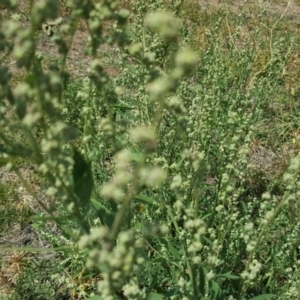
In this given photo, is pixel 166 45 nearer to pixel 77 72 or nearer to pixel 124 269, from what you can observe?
pixel 124 269

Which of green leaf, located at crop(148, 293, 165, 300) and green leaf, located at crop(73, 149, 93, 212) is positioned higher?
green leaf, located at crop(73, 149, 93, 212)

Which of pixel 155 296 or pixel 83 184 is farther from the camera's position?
pixel 155 296

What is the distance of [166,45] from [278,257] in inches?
47.8

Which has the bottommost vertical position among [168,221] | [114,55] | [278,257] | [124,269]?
[124,269]

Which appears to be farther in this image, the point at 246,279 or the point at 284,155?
the point at 284,155

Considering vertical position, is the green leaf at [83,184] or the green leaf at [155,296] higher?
the green leaf at [83,184]

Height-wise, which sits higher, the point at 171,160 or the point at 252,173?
the point at 252,173

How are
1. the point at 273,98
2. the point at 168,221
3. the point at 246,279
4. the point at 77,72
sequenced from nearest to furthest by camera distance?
the point at 246,279 < the point at 168,221 < the point at 273,98 < the point at 77,72

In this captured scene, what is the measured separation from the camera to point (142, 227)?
2.53m

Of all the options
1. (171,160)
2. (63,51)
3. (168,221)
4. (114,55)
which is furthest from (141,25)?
(114,55)

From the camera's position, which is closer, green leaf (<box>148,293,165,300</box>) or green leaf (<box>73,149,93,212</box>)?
green leaf (<box>73,149,93,212</box>)

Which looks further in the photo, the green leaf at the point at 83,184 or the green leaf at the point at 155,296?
the green leaf at the point at 155,296

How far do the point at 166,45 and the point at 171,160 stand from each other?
0.61 metres

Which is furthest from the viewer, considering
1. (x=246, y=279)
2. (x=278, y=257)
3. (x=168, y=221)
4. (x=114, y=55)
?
(x=114, y=55)
